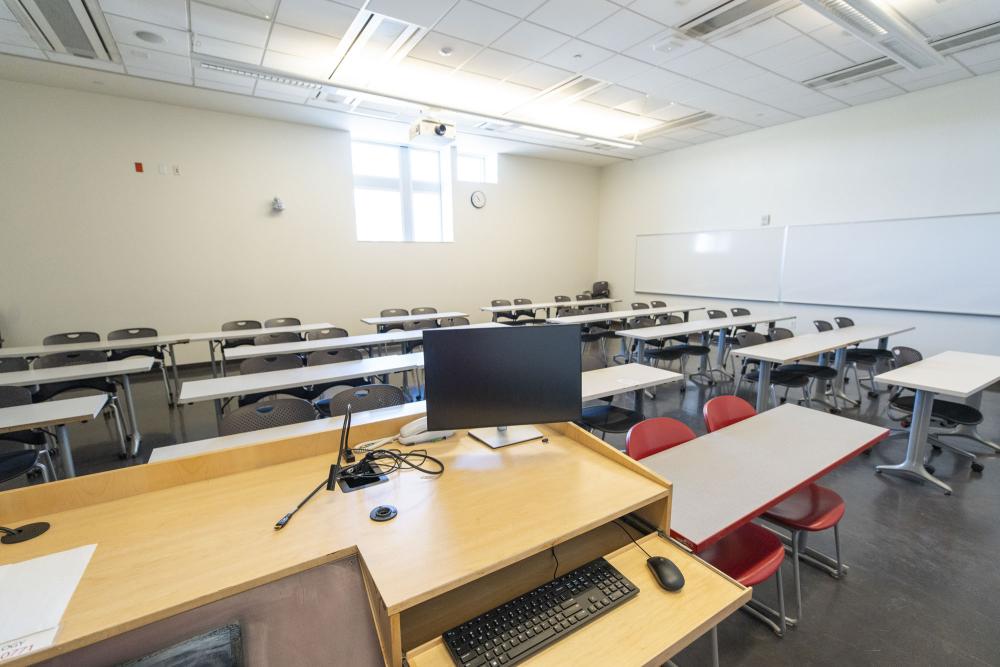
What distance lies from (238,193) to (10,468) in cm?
462

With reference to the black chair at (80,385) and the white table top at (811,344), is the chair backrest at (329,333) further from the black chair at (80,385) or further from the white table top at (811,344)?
the white table top at (811,344)

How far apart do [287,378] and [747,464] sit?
2.74 m

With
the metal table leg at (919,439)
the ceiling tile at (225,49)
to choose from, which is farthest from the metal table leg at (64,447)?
the metal table leg at (919,439)

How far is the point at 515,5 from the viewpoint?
3340 millimetres

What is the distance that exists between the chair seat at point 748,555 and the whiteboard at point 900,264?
219 inches

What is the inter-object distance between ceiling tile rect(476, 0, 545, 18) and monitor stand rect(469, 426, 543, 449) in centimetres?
335

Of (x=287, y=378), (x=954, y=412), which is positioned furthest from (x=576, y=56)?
(x=954, y=412)

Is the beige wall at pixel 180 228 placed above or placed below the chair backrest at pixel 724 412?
above

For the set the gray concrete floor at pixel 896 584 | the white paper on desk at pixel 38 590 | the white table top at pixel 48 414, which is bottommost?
the gray concrete floor at pixel 896 584

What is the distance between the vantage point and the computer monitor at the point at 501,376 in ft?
4.87

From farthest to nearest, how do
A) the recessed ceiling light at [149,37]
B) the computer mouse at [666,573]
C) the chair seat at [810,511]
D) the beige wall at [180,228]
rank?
1. the beige wall at [180,228]
2. the recessed ceiling light at [149,37]
3. the chair seat at [810,511]
4. the computer mouse at [666,573]

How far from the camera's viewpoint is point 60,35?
3686 mm

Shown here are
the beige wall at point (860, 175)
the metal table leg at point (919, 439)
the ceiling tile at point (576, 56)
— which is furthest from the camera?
the beige wall at point (860, 175)

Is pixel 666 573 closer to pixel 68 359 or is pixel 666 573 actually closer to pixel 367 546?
pixel 367 546
